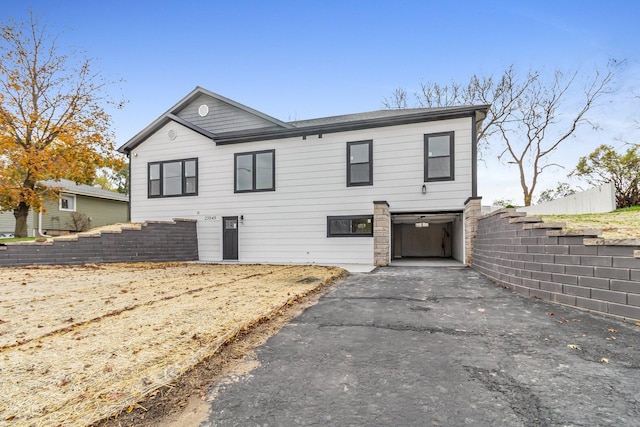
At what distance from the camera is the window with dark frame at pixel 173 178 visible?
13.2 m

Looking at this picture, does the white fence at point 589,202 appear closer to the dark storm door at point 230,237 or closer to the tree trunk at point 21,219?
the dark storm door at point 230,237

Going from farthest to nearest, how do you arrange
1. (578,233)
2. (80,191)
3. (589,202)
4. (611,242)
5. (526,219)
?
(80,191), (589,202), (526,219), (578,233), (611,242)

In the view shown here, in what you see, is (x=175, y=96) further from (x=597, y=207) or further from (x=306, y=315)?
(x=597, y=207)

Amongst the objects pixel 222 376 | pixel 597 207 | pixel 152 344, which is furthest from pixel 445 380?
pixel 597 207

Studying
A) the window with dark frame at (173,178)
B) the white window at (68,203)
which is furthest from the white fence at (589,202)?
the white window at (68,203)

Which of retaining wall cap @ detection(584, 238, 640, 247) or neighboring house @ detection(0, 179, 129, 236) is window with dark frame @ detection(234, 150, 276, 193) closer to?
retaining wall cap @ detection(584, 238, 640, 247)

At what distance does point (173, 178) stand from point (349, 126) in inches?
310

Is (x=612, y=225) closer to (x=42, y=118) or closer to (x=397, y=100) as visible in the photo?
(x=397, y=100)

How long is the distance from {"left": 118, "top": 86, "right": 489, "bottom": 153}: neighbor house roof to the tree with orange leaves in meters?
4.55

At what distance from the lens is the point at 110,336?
328cm

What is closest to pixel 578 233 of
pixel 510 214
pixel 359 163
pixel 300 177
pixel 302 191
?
pixel 510 214

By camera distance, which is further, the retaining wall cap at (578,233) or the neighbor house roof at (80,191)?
the neighbor house roof at (80,191)

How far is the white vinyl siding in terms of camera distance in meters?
10.6

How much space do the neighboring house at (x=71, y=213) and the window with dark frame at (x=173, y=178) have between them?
8992mm
